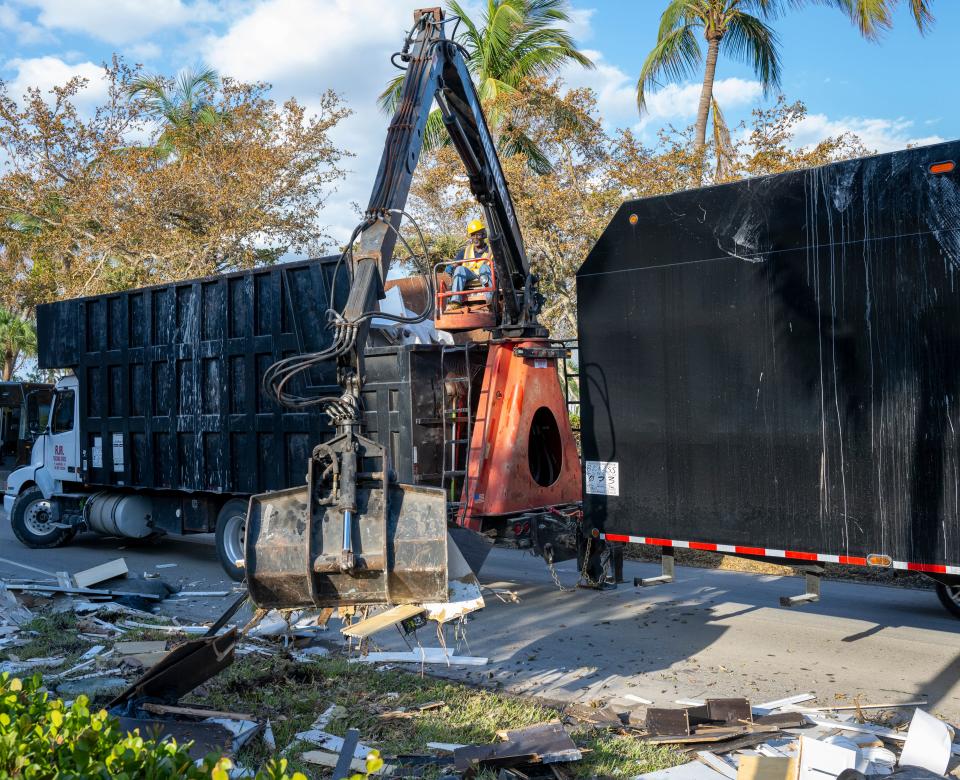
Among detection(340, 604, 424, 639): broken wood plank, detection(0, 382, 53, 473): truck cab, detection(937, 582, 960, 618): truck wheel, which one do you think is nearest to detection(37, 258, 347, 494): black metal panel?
detection(340, 604, 424, 639): broken wood plank

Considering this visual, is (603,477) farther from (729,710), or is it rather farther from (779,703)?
(729,710)

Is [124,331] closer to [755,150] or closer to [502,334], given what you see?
[502,334]

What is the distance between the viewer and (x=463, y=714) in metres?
5.78

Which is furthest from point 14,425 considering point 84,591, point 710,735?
point 710,735

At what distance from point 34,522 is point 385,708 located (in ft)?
35.0

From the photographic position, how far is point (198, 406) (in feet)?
39.3

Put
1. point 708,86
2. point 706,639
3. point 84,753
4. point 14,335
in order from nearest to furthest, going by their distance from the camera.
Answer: point 84,753, point 706,639, point 708,86, point 14,335

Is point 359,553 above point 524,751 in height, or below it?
above

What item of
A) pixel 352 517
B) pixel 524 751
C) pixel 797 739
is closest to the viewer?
pixel 524 751

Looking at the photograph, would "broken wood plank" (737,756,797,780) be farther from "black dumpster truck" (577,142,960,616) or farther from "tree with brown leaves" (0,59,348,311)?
"tree with brown leaves" (0,59,348,311)

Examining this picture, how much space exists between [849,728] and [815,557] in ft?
4.88

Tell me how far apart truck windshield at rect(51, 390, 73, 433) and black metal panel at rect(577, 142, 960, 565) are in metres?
9.45

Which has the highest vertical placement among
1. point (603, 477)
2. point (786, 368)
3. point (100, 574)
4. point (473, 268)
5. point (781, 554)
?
point (473, 268)

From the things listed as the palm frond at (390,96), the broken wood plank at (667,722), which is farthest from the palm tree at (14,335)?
the broken wood plank at (667,722)
